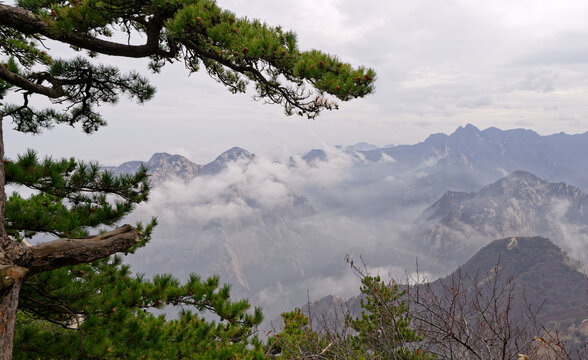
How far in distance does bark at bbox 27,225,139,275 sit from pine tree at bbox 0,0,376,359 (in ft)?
0.04

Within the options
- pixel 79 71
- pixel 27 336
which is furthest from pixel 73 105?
pixel 27 336

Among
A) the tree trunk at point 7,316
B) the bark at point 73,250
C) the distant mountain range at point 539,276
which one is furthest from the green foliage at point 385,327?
the distant mountain range at point 539,276

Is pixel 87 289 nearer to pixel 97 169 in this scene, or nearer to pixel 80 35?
pixel 97 169

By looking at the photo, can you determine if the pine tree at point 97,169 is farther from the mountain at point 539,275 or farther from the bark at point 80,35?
the mountain at point 539,275

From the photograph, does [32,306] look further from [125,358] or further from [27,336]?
[125,358]

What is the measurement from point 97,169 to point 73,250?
1257 millimetres

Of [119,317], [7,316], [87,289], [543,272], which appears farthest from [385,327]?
[543,272]

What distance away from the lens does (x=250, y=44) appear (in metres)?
3.78

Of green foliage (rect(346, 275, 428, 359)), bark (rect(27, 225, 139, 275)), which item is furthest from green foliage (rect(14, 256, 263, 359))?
green foliage (rect(346, 275, 428, 359))

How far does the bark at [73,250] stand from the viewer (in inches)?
138

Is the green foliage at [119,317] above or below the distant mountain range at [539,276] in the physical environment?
above

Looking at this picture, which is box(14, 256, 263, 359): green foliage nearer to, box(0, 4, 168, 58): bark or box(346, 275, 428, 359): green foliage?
box(346, 275, 428, 359): green foliage

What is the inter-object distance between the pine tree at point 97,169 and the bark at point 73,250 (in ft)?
0.04

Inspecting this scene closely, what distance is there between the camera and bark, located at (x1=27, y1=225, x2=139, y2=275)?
138 inches
